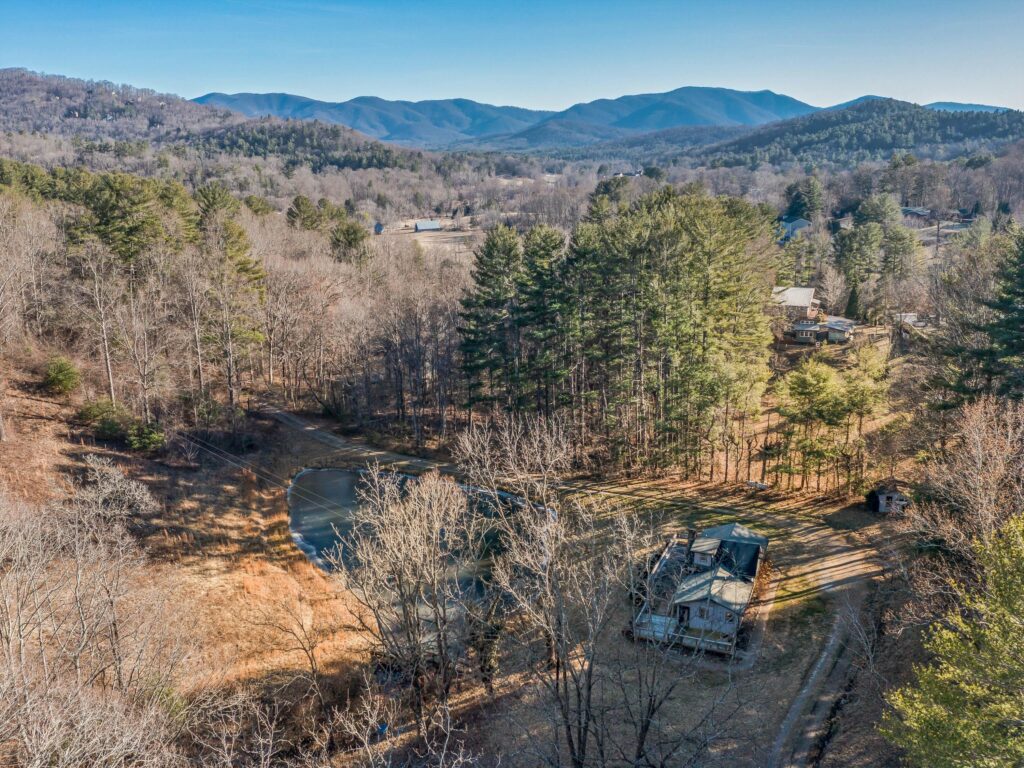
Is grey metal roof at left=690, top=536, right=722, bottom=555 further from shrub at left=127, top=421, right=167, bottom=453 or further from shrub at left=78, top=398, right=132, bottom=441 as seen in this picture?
shrub at left=78, top=398, right=132, bottom=441

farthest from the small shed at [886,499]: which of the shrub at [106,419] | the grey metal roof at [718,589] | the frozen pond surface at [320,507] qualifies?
the shrub at [106,419]

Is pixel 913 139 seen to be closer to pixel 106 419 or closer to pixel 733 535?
pixel 733 535

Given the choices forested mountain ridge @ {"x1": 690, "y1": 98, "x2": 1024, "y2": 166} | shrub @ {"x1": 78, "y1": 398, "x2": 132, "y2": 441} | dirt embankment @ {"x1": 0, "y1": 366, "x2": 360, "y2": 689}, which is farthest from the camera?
forested mountain ridge @ {"x1": 690, "y1": 98, "x2": 1024, "y2": 166}

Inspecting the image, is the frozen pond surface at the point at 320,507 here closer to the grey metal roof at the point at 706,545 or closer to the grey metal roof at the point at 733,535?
the grey metal roof at the point at 706,545

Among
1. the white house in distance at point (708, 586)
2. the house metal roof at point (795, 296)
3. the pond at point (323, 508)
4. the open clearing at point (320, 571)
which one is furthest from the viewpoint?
the house metal roof at point (795, 296)

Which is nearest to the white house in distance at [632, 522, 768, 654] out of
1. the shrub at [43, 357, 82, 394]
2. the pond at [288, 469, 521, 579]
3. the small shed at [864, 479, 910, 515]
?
the small shed at [864, 479, 910, 515]

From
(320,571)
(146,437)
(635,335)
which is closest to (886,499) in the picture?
(635,335)
